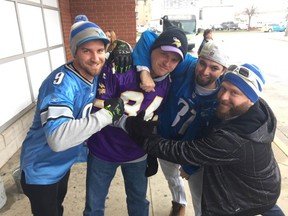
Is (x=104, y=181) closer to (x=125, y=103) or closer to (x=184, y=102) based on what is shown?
(x=125, y=103)

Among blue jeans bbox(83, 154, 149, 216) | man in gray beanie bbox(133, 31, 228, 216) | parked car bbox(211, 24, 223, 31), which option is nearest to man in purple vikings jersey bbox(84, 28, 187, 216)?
blue jeans bbox(83, 154, 149, 216)

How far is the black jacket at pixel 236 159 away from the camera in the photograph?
172cm

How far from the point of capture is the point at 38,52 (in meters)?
5.14

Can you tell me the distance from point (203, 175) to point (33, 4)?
15.2 ft

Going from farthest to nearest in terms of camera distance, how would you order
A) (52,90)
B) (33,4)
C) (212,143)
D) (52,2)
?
(52,2) < (33,4) < (212,143) < (52,90)

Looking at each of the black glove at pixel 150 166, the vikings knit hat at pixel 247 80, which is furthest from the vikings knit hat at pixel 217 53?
the black glove at pixel 150 166

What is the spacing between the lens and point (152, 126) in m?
1.95

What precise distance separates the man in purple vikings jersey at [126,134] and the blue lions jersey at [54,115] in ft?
0.55

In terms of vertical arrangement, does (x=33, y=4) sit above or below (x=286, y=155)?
above

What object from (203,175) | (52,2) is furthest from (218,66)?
(52,2)

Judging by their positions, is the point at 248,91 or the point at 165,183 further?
the point at 165,183

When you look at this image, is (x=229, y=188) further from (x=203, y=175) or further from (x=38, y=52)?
(x=38, y=52)

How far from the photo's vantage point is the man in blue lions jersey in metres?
1.52

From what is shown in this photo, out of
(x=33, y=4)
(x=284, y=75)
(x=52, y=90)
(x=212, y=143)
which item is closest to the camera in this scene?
(x=52, y=90)
